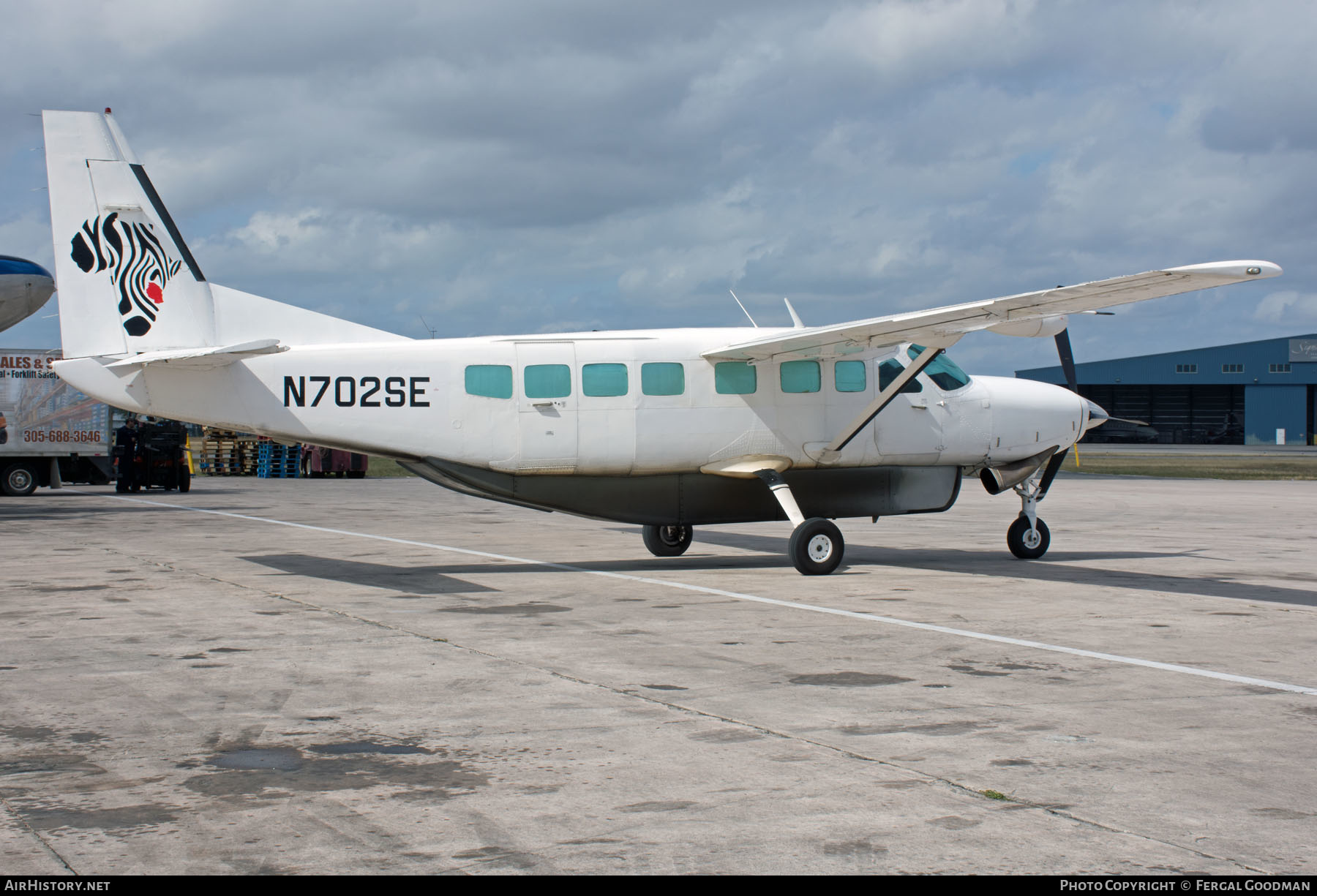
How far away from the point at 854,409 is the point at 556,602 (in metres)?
5.21

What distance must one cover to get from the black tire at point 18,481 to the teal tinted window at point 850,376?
1042 inches

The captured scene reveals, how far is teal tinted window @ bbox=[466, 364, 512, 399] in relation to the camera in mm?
13883

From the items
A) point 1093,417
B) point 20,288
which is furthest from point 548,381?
point 20,288

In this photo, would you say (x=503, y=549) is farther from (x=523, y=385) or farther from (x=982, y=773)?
(x=982, y=773)

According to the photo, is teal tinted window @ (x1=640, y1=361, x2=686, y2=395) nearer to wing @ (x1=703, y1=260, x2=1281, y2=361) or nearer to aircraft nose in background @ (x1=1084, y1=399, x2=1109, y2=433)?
wing @ (x1=703, y1=260, x2=1281, y2=361)

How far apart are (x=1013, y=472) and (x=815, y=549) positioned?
12.6ft

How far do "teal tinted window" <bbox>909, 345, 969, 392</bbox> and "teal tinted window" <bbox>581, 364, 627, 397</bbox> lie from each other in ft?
12.9

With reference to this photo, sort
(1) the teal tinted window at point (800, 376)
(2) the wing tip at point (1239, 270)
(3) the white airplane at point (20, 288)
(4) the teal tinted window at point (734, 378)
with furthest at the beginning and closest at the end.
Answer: (3) the white airplane at point (20, 288), (1) the teal tinted window at point (800, 376), (4) the teal tinted window at point (734, 378), (2) the wing tip at point (1239, 270)

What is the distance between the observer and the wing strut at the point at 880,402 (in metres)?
14.1

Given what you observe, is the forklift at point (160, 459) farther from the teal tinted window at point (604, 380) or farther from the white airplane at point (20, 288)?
the teal tinted window at point (604, 380)

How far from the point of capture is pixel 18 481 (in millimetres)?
32875

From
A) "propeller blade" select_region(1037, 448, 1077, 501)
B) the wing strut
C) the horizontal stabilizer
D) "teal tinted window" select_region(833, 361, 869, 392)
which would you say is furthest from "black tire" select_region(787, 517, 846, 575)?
the horizontal stabilizer

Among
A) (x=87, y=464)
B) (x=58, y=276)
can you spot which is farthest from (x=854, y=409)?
(x=87, y=464)

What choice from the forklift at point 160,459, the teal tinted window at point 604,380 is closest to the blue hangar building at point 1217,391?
the forklift at point 160,459
